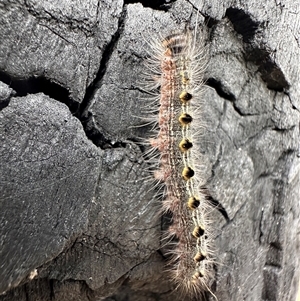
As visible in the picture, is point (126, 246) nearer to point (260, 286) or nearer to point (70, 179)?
point (70, 179)

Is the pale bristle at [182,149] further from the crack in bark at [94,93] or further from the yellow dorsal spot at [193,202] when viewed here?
the crack in bark at [94,93]

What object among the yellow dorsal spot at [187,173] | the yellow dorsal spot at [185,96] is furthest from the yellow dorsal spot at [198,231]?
the yellow dorsal spot at [185,96]

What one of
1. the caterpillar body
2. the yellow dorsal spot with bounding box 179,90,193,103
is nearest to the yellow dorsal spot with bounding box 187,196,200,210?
the caterpillar body

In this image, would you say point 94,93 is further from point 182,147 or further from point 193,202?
point 193,202

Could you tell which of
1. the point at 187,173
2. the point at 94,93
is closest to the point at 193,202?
the point at 187,173

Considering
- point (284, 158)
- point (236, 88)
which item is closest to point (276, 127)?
point (284, 158)
